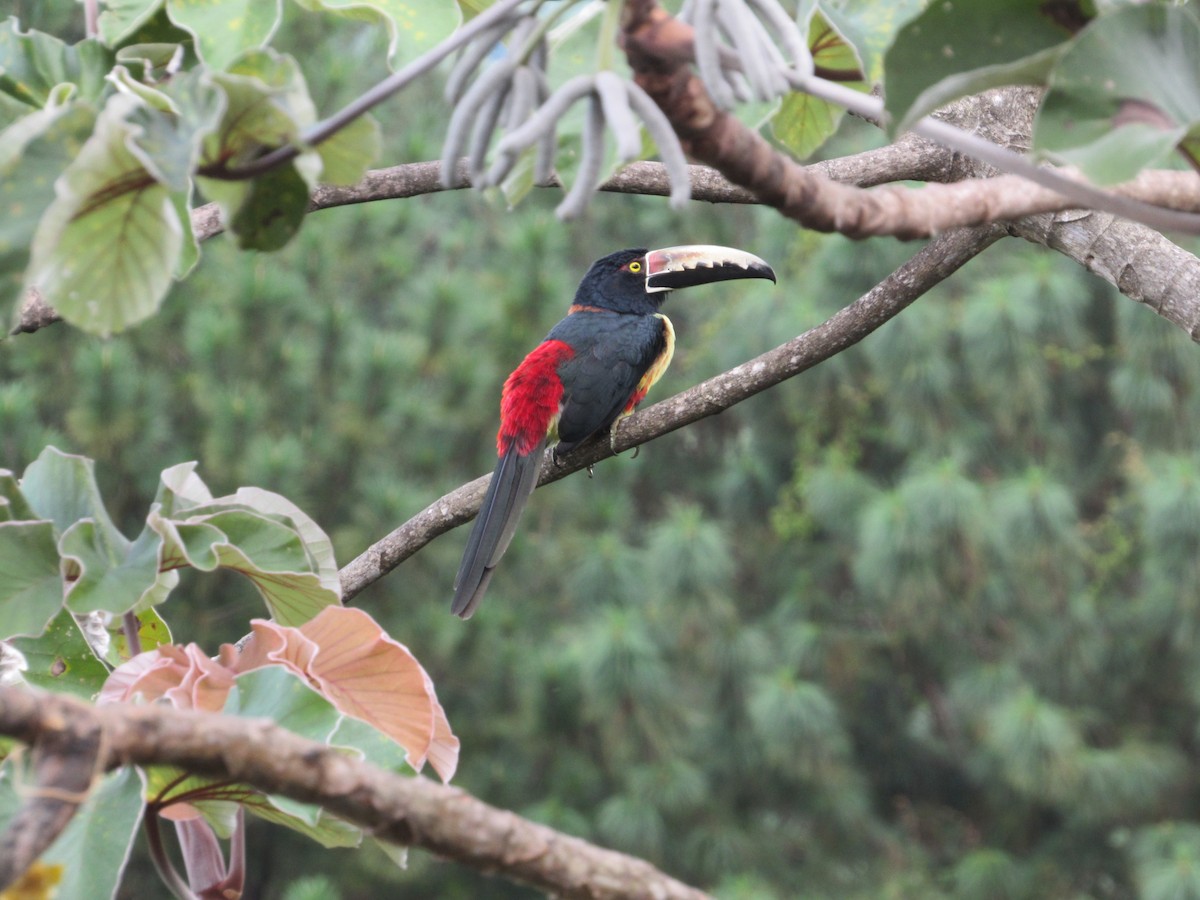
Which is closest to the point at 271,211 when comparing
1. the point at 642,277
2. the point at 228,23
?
the point at 228,23

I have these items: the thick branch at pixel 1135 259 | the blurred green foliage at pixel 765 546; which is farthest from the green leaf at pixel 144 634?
the blurred green foliage at pixel 765 546

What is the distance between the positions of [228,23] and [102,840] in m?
0.64

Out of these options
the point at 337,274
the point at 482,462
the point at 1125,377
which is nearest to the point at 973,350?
the point at 1125,377

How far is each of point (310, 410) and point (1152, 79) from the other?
6280 millimetres

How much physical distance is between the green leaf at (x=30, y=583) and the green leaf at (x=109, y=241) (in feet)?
0.90

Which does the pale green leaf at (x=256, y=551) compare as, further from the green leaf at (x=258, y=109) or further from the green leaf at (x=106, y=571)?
the green leaf at (x=258, y=109)

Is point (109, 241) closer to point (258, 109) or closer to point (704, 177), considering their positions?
point (258, 109)

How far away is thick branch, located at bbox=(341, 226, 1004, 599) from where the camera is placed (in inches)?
77.7

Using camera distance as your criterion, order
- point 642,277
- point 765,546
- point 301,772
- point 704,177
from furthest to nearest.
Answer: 1. point 765,546
2. point 642,277
3. point 704,177
4. point 301,772

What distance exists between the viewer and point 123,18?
3.78 ft

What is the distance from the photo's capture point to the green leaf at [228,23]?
3.54ft

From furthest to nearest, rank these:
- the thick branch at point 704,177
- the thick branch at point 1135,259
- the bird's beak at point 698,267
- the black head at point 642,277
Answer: the black head at point 642,277 < the bird's beak at point 698,267 < the thick branch at point 704,177 < the thick branch at point 1135,259

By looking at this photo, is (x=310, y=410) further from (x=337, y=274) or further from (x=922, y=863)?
(x=922, y=863)

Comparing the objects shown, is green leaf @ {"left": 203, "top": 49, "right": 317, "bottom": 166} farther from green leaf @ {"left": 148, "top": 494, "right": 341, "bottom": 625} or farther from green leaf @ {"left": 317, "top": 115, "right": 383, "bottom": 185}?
green leaf @ {"left": 148, "top": 494, "right": 341, "bottom": 625}
